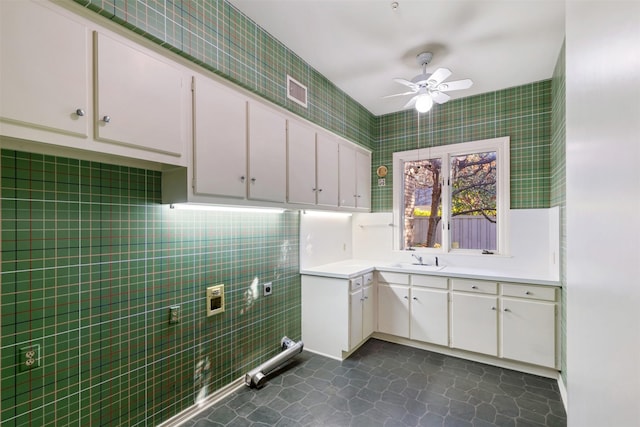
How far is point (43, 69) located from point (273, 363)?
243 cm

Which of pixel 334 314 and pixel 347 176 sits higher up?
pixel 347 176

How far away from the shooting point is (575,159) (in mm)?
502

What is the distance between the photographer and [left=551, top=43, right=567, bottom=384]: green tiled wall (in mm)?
2289

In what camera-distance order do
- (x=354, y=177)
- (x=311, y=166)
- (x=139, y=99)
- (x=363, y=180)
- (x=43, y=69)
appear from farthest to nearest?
1. (x=363, y=180)
2. (x=354, y=177)
3. (x=311, y=166)
4. (x=139, y=99)
5. (x=43, y=69)

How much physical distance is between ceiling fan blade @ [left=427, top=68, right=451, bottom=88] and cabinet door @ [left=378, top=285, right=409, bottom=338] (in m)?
2.08

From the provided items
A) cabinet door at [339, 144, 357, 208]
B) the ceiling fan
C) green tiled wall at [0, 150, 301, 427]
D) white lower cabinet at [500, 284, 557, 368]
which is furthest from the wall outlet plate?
white lower cabinet at [500, 284, 557, 368]

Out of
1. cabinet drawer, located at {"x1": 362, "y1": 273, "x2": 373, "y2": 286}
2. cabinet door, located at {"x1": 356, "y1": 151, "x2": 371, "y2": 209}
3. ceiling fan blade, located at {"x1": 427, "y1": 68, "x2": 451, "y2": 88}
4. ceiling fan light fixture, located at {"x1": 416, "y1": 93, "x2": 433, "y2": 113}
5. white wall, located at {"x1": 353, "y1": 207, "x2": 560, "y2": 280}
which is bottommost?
cabinet drawer, located at {"x1": 362, "y1": 273, "x2": 373, "y2": 286}

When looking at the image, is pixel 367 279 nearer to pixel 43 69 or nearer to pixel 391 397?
pixel 391 397

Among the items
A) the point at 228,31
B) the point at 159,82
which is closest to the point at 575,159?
the point at 159,82

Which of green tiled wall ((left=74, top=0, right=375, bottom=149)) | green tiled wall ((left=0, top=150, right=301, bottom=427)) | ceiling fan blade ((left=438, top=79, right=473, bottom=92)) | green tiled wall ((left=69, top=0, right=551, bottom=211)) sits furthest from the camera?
ceiling fan blade ((left=438, top=79, right=473, bottom=92))

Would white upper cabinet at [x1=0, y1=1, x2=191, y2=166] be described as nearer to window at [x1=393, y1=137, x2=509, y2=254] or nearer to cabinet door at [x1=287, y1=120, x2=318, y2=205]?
cabinet door at [x1=287, y1=120, x2=318, y2=205]

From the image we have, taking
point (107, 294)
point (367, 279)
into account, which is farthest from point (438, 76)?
point (107, 294)

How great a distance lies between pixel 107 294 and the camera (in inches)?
62.5

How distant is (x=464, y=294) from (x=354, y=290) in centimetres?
111
